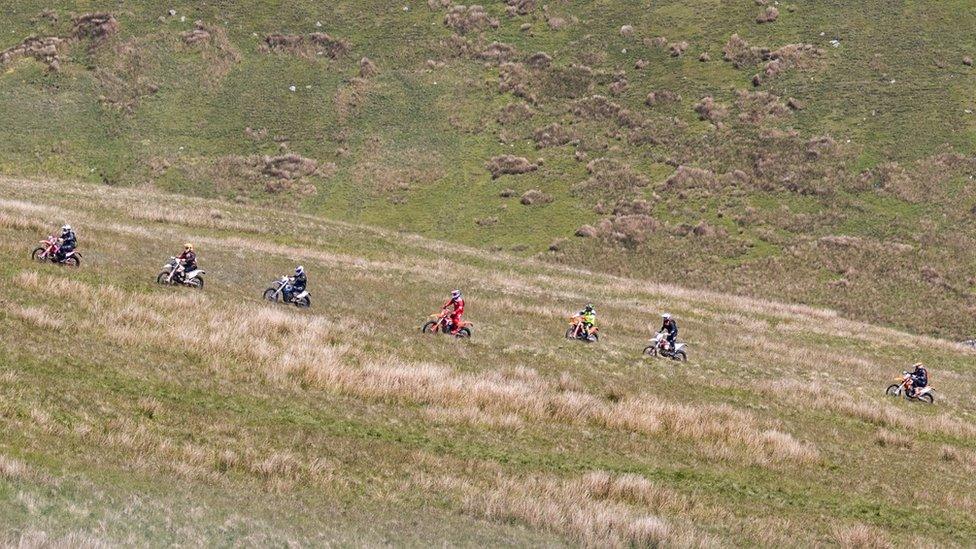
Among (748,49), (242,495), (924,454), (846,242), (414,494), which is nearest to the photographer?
(242,495)

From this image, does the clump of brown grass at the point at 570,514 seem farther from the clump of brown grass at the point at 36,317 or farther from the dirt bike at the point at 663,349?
the dirt bike at the point at 663,349

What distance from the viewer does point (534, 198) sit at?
79438mm

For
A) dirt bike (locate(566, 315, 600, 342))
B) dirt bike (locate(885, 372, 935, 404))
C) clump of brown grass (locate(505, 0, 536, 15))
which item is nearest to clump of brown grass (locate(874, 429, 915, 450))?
dirt bike (locate(885, 372, 935, 404))

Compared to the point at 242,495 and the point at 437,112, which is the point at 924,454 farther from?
the point at 437,112

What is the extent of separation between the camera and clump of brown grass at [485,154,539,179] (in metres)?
82.8

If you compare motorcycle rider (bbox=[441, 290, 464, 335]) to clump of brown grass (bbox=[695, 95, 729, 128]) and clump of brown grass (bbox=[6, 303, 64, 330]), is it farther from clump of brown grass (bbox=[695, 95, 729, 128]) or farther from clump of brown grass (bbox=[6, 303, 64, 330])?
clump of brown grass (bbox=[695, 95, 729, 128])

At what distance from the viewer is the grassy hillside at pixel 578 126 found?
7312cm

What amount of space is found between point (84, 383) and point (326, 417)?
16.6 ft

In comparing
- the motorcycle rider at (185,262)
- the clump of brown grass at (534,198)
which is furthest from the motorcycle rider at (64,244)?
the clump of brown grass at (534,198)

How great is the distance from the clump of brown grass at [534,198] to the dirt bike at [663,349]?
4407 cm

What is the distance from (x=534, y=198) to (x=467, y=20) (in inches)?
1319

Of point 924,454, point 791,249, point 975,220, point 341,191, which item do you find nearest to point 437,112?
point 341,191

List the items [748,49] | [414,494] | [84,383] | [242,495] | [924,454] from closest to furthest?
[242,495]
[414,494]
[84,383]
[924,454]
[748,49]

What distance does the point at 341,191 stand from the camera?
81.3 m
